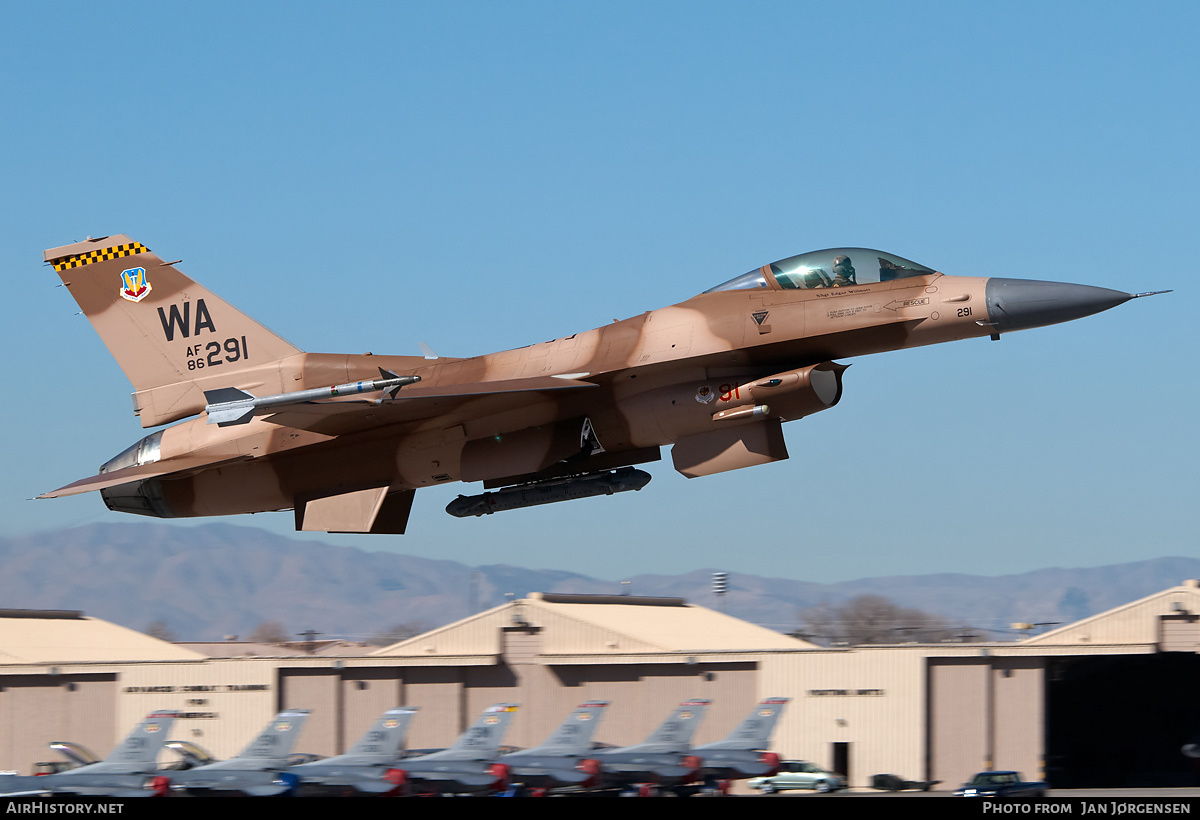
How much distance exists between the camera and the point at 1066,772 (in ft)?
106

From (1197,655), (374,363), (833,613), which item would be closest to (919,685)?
(1197,655)

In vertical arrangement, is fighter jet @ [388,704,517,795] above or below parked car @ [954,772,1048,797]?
above

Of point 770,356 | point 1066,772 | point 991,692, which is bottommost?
point 1066,772

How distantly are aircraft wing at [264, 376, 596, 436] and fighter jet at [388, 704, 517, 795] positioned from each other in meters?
7.56

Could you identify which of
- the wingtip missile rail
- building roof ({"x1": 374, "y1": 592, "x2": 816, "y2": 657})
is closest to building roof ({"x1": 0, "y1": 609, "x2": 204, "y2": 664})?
building roof ({"x1": 374, "y1": 592, "x2": 816, "y2": 657})

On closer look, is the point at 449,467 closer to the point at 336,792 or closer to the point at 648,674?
the point at 336,792

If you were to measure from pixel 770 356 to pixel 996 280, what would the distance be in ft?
10.6

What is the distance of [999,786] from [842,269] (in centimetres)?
1209

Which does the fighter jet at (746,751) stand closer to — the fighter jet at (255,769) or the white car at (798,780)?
the white car at (798,780)

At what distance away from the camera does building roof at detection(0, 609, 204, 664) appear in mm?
36312

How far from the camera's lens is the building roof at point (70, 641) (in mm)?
36312

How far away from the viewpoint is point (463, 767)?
25453 millimetres

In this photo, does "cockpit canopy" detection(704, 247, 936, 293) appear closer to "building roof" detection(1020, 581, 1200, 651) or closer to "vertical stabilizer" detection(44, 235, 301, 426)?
"vertical stabilizer" detection(44, 235, 301, 426)

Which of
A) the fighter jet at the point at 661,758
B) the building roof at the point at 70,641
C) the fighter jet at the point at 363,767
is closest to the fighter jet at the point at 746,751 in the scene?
the fighter jet at the point at 661,758
